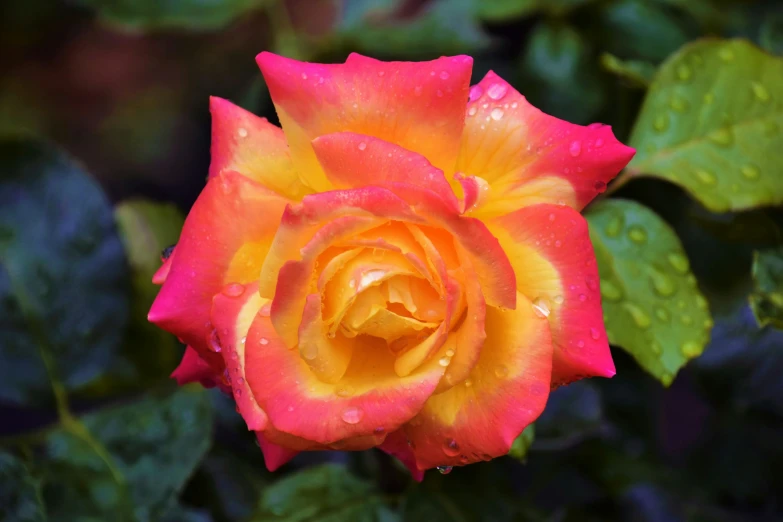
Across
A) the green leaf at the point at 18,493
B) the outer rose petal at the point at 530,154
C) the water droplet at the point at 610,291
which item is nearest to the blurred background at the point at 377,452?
the green leaf at the point at 18,493

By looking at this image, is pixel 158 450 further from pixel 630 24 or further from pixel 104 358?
pixel 630 24

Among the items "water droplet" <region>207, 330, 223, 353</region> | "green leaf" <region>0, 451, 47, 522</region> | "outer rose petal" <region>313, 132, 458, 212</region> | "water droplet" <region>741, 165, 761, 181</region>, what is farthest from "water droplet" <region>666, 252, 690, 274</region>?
"green leaf" <region>0, 451, 47, 522</region>

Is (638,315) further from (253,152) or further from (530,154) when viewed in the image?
(253,152)

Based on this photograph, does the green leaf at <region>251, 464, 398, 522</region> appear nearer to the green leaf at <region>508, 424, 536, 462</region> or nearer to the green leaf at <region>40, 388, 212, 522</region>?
the green leaf at <region>40, 388, 212, 522</region>

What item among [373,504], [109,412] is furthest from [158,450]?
[373,504]

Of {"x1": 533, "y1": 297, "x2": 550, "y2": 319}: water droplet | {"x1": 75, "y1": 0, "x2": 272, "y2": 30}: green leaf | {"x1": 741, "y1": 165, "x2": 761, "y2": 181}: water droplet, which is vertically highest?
{"x1": 75, "y1": 0, "x2": 272, "y2": 30}: green leaf

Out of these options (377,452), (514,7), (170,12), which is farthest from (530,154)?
(170,12)
